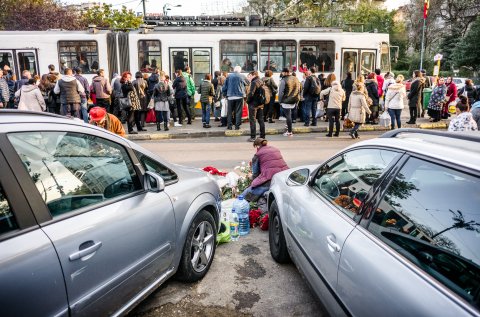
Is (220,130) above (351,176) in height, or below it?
below

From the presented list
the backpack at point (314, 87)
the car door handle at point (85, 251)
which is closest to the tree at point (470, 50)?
the backpack at point (314, 87)

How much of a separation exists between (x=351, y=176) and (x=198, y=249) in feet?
5.42

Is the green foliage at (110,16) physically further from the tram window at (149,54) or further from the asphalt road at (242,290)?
the asphalt road at (242,290)

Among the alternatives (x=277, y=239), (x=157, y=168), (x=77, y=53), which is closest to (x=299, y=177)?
(x=277, y=239)

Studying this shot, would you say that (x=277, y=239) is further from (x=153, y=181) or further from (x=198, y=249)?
(x=153, y=181)

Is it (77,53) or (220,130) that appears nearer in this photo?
(220,130)

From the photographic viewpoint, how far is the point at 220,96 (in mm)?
13992

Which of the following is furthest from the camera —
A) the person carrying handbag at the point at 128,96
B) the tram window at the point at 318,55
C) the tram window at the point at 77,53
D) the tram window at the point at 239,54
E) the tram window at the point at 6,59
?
the tram window at the point at 318,55

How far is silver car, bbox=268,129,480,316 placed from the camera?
5.87 feet

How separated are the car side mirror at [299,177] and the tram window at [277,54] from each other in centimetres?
1187

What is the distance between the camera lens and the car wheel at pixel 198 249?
Answer: 3.55 meters

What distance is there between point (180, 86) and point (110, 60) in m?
3.82

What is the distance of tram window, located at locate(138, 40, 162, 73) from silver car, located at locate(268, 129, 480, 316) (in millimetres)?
13028

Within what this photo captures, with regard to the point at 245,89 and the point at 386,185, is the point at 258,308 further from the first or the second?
the point at 245,89
